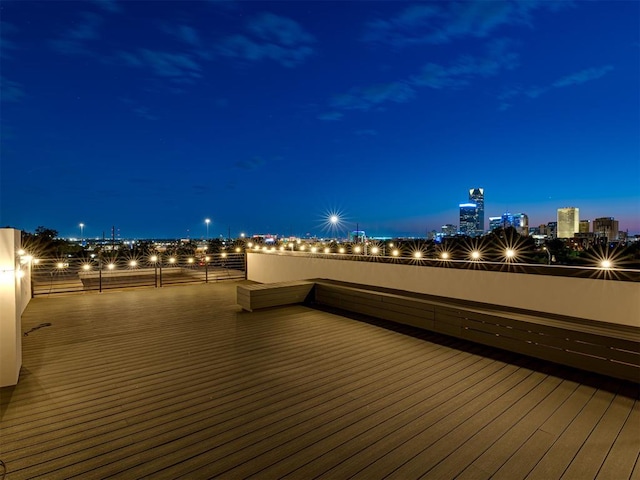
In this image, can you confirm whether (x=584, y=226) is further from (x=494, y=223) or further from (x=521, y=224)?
(x=494, y=223)

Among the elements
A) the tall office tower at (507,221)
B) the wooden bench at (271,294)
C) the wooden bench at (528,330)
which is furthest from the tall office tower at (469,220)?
the wooden bench at (528,330)

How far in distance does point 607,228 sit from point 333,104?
2703 cm

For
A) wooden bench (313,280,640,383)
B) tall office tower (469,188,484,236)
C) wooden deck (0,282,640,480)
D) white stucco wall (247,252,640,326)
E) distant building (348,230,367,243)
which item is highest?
tall office tower (469,188,484,236)

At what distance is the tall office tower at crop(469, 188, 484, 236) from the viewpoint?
123ft

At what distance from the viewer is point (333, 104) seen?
3042 cm

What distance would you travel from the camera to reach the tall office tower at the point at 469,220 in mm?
37469

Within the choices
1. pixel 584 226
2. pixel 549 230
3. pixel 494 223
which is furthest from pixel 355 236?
pixel 584 226

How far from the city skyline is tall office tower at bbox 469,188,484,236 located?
128 cm

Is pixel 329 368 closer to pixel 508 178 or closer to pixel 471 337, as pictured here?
pixel 471 337

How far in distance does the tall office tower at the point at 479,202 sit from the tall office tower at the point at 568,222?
7635 mm

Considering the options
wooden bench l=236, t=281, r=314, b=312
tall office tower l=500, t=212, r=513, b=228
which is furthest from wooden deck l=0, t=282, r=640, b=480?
tall office tower l=500, t=212, r=513, b=228

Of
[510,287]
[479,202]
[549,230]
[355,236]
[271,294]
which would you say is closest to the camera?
[510,287]

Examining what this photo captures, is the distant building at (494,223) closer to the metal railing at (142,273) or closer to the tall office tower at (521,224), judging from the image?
the tall office tower at (521,224)

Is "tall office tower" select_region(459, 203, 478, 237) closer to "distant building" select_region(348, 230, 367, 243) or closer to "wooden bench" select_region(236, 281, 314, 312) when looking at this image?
"distant building" select_region(348, 230, 367, 243)
